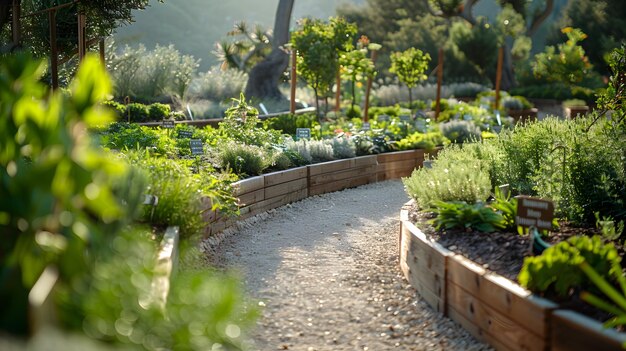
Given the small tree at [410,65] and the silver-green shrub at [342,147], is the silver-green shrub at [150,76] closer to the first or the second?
the small tree at [410,65]

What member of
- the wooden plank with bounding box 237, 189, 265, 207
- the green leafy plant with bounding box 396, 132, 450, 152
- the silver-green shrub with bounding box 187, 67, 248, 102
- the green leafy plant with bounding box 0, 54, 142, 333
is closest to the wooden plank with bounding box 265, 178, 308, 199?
the wooden plank with bounding box 237, 189, 265, 207

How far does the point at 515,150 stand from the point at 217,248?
8.68 feet

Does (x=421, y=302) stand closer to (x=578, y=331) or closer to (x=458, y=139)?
(x=578, y=331)

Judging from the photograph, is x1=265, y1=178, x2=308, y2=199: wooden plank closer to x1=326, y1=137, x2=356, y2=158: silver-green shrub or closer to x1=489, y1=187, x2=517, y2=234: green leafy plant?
x1=326, y1=137, x2=356, y2=158: silver-green shrub

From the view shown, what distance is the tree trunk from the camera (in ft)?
67.8

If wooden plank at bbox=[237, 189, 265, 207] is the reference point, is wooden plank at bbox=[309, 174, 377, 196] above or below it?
below

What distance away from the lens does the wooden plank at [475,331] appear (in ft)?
12.2

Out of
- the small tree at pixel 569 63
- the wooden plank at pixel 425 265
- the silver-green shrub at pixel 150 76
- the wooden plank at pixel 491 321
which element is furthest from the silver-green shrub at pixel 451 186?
the small tree at pixel 569 63

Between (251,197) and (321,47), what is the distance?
685 centimetres

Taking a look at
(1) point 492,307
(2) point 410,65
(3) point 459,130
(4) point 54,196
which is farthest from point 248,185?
(2) point 410,65

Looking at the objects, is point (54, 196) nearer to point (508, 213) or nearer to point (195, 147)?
point (508, 213)

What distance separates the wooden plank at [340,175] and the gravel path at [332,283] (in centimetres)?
68

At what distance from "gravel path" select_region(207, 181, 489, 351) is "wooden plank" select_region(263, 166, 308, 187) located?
302 mm

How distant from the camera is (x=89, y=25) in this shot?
11.9 metres
